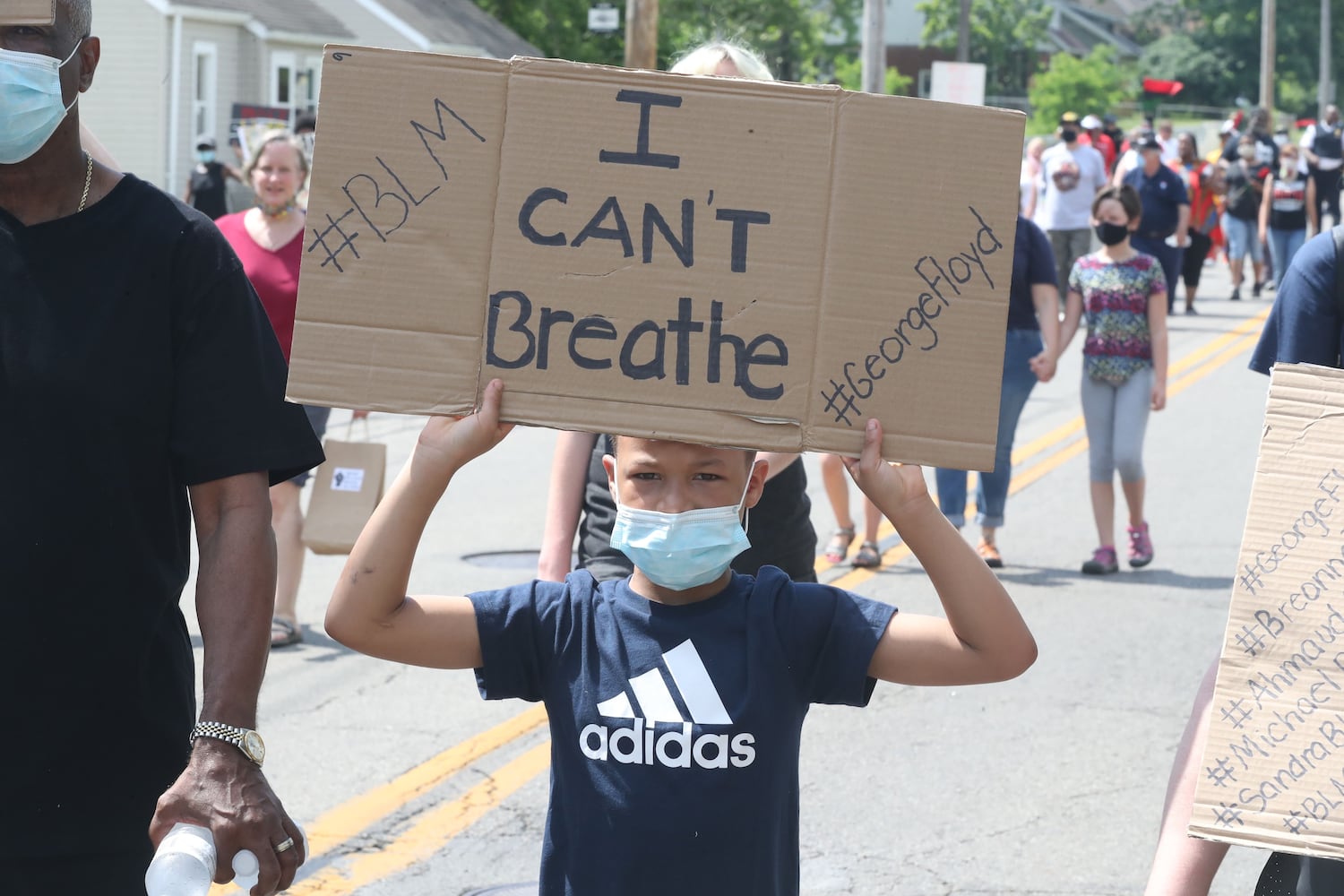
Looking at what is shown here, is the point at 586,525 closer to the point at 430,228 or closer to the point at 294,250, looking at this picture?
the point at 430,228

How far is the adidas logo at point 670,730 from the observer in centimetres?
295

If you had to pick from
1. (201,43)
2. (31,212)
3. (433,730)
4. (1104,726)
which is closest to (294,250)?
(433,730)

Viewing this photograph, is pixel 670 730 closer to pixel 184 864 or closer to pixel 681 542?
pixel 681 542

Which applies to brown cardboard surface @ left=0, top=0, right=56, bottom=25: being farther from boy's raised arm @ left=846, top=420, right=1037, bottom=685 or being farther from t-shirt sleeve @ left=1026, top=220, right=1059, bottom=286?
t-shirt sleeve @ left=1026, top=220, right=1059, bottom=286

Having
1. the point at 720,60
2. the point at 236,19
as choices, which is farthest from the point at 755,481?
the point at 236,19

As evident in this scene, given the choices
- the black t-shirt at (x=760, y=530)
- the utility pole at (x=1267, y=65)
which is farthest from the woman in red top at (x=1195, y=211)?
the utility pole at (x=1267, y=65)

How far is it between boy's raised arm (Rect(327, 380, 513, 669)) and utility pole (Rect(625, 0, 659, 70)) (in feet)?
46.6

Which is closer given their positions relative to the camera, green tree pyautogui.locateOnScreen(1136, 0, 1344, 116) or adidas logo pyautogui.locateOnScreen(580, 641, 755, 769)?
adidas logo pyautogui.locateOnScreen(580, 641, 755, 769)

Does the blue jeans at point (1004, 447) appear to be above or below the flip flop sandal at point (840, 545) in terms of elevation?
above

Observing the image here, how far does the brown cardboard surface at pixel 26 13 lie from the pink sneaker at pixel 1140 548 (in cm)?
771

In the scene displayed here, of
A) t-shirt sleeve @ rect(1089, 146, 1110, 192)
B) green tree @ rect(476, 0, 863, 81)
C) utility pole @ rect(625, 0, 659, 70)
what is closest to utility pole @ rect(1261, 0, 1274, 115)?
green tree @ rect(476, 0, 863, 81)

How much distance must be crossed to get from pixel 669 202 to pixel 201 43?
34342mm

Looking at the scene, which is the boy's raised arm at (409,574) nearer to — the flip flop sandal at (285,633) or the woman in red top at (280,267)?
the woman in red top at (280,267)

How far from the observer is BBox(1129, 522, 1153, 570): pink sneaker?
9.73m
